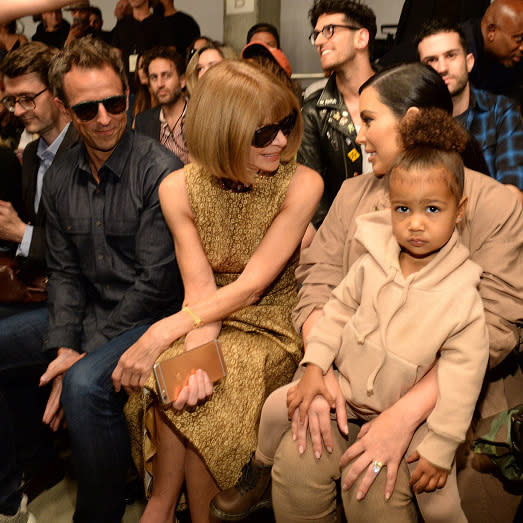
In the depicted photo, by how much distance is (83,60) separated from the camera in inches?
86.9

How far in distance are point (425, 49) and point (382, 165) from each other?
1.50 m

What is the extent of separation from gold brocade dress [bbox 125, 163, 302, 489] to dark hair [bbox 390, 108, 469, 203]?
1.98ft

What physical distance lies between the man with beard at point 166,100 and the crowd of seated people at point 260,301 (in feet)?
4.35

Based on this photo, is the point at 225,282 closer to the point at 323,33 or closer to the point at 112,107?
the point at 112,107

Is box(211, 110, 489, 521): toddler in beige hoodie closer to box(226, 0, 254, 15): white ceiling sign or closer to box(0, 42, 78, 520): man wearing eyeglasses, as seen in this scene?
box(0, 42, 78, 520): man wearing eyeglasses

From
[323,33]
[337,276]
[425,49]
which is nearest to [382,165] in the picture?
[337,276]

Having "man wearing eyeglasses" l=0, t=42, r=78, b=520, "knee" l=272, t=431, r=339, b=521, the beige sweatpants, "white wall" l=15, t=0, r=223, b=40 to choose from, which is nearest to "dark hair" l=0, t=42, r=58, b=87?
"man wearing eyeglasses" l=0, t=42, r=78, b=520

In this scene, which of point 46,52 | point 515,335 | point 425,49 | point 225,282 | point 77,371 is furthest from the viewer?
point 425,49

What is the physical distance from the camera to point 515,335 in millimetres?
1643

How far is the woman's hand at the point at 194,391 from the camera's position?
5.62 feet

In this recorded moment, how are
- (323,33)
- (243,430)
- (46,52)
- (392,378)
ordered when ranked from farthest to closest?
(323,33) < (46,52) < (243,430) < (392,378)

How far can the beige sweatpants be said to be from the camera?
146 cm

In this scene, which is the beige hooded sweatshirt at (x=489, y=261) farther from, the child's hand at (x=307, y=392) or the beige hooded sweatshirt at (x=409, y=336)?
the child's hand at (x=307, y=392)

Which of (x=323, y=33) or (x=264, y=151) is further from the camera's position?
(x=323, y=33)
